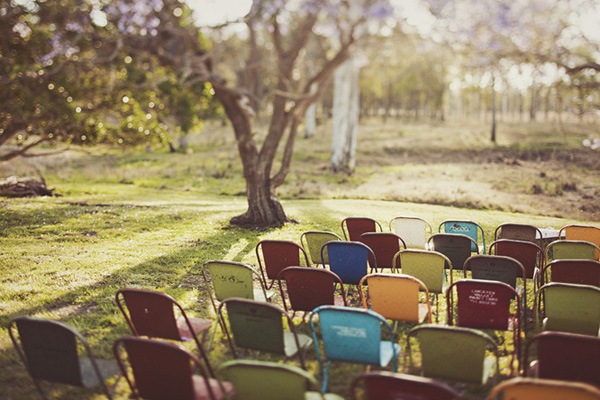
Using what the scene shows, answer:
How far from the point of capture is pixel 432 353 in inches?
139

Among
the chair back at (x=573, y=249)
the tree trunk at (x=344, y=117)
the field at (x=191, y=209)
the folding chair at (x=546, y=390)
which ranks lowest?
the field at (x=191, y=209)

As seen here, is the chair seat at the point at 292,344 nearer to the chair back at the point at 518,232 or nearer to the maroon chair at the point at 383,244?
the maroon chair at the point at 383,244

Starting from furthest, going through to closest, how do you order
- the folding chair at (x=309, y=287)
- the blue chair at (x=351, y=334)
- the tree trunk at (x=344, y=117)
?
the tree trunk at (x=344, y=117) < the folding chair at (x=309, y=287) < the blue chair at (x=351, y=334)

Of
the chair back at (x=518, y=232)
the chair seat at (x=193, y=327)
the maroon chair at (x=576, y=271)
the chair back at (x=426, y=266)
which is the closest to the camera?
the chair seat at (x=193, y=327)

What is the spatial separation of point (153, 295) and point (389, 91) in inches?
2108

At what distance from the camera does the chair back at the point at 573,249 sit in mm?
6055

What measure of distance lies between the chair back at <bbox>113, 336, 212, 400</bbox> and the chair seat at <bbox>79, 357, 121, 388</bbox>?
2.01 ft

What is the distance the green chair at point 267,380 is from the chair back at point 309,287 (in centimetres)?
186

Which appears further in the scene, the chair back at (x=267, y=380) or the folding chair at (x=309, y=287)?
the folding chair at (x=309, y=287)

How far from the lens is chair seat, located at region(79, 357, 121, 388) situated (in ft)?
12.6

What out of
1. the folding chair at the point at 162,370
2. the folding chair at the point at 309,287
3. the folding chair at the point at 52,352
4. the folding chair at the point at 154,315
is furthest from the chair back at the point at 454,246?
the folding chair at the point at 52,352

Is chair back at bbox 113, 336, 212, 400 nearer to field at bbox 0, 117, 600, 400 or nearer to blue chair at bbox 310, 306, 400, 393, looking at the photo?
blue chair at bbox 310, 306, 400, 393

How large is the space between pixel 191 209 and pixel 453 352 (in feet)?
34.3

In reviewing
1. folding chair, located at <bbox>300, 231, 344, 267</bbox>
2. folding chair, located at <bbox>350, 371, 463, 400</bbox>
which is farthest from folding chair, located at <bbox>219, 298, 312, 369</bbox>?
folding chair, located at <bbox>300, 231, 344, 267</bbox>
